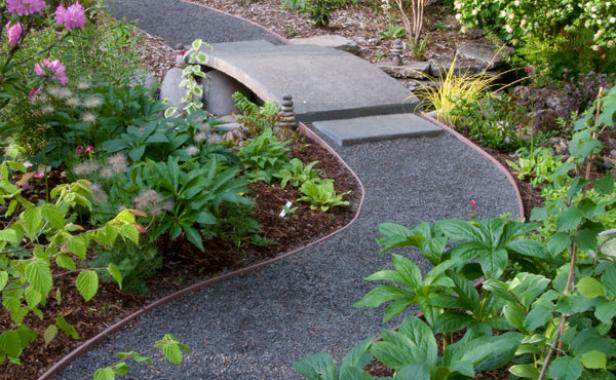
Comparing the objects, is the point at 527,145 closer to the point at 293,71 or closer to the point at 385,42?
the point at 293,71

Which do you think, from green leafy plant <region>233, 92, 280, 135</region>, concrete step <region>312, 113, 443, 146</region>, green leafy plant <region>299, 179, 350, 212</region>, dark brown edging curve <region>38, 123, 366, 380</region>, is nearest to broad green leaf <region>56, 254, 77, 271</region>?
dark brown edging curve <region>38, 123, 366, 380</region>

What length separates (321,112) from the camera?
23.0 feet

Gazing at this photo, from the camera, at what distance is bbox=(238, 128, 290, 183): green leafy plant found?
18.9 ft

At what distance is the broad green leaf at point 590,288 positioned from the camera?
244 cm

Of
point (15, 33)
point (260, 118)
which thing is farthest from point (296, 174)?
point (15, 33)

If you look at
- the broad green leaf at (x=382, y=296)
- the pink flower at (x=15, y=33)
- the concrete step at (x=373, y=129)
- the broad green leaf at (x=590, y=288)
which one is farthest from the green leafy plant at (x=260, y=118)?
the broad green leaf at (x=590, y=288)

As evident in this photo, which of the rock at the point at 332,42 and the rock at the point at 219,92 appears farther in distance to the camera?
the rock at the point at 332,42

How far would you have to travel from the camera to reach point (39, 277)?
2035mm

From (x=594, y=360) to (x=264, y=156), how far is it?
367 cm

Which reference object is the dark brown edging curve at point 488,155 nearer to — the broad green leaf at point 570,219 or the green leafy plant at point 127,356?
the broad green leaf at point 570,219

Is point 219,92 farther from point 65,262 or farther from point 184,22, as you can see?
point 65,262

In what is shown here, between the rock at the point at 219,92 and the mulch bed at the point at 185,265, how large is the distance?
2.10 m

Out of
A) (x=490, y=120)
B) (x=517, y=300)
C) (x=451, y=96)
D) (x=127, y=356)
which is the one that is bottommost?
(x=490, y=120)

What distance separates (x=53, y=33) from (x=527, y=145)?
3994mm
